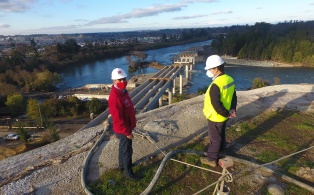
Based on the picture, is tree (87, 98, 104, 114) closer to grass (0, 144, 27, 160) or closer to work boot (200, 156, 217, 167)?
grass (0, 144, 27, 160)

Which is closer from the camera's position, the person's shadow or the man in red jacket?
the man in red jacket

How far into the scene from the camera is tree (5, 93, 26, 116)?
25266mm

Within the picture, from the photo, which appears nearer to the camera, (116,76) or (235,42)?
(116,76)

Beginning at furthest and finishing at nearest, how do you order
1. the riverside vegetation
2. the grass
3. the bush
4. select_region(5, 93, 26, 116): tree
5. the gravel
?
select_region(5, 93, 26, 116): tree
the bush
the grass
the gravel
the riverside vegetation

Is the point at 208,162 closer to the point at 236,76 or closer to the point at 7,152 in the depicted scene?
the point at 7,152

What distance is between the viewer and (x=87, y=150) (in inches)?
182

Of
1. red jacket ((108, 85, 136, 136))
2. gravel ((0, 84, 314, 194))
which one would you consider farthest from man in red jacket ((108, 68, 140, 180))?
gravel ((0, 84, 314, 194))

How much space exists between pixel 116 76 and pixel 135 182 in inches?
64.2

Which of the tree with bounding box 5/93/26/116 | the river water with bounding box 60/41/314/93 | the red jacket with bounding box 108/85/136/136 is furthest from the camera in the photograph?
the river water with bounding box 60/41/314/93

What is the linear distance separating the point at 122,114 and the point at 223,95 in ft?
5.16

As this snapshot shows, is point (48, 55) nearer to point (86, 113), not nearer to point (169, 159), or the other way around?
point (86, 113)

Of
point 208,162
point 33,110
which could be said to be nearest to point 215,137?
point 208,162

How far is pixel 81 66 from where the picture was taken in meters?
59.2

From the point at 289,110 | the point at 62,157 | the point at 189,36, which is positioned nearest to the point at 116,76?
the point at 62,157
